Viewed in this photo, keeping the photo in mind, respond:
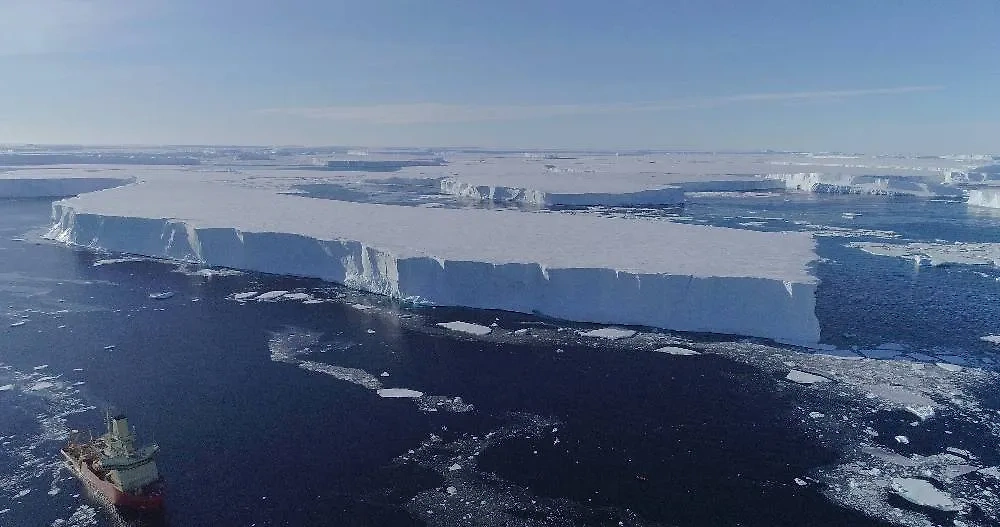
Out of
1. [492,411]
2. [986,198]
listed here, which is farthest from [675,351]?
[986,198]

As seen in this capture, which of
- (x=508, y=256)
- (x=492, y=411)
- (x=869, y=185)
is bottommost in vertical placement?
(x=492, y=411)

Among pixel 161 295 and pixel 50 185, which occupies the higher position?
pixel 50 185

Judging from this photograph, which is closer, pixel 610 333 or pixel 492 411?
pixel 492 411

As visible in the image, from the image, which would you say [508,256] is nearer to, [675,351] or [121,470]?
[675,351]

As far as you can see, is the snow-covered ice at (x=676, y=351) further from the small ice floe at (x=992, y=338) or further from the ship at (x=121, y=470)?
the ship at (x=121, y=470)

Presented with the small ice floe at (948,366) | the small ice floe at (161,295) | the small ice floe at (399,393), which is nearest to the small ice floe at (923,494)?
the small ice floe at (948,366)

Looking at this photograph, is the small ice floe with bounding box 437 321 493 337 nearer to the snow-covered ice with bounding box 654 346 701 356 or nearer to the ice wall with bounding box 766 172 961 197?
the snow-covered ice with bounding box 654 346 701 356

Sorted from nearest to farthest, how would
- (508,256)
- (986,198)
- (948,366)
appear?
(948,366) → (508,256) → (986,198)

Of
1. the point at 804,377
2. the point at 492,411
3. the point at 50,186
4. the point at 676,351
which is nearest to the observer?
the point at 492,411
